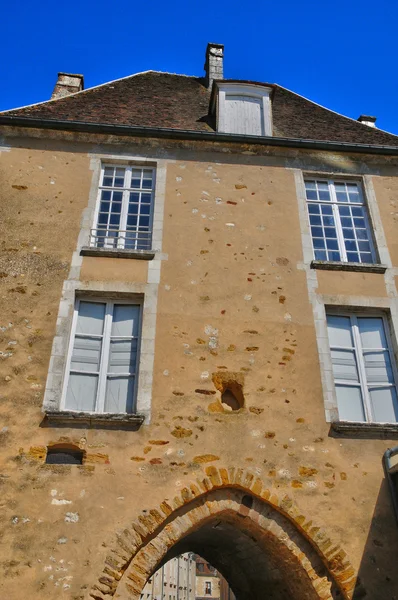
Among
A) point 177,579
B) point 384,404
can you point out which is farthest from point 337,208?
point 177,579

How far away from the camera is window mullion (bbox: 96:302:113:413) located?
6492 millimetres

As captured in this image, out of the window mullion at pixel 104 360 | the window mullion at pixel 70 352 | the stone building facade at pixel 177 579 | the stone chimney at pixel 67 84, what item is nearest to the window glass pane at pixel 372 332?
the window mullion at pixel 104 360

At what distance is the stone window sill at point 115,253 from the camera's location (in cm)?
742

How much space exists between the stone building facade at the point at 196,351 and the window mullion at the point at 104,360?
1.0 inches

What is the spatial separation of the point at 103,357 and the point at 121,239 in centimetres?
196

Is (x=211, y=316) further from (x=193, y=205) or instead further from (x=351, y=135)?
(x=351, y=135)

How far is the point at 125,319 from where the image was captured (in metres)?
7.13

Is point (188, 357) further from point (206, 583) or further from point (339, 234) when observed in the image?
point (206, 583)

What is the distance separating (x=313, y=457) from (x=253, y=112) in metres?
6.31

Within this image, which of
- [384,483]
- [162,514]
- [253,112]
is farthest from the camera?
[253,112]

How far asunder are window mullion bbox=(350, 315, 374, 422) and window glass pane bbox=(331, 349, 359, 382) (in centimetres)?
6

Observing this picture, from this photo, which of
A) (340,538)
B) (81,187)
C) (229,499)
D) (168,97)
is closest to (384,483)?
(340,538)

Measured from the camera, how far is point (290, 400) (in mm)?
6605

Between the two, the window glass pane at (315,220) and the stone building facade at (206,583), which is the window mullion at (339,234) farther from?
the stone building facade at (206,583)
